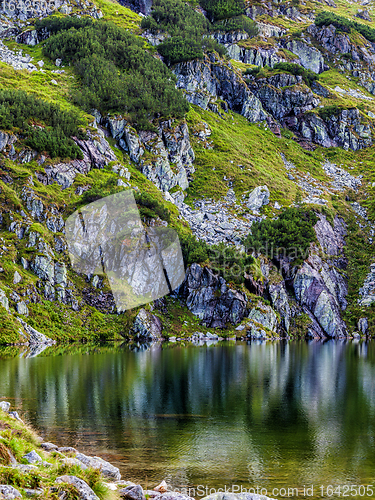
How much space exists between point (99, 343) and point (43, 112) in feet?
185

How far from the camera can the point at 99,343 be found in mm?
68875

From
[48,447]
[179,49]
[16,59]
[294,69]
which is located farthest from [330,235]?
[16,59]

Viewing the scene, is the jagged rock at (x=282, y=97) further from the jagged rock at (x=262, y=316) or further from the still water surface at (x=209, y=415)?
the still water surface at (x=209, y=415)

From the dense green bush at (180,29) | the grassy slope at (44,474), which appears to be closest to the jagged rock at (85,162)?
the dense green bush at (180,29)

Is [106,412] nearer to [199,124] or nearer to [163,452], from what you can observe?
[163,452]

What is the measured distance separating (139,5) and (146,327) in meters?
169

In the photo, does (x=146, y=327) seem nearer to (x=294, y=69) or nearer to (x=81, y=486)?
(x=81, y=486)

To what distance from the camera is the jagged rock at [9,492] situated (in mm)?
10539

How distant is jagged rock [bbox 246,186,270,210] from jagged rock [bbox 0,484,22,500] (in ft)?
337

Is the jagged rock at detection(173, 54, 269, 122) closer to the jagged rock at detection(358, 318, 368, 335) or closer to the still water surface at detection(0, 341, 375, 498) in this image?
the jagged rock at detection(358, 318, 368, 335)

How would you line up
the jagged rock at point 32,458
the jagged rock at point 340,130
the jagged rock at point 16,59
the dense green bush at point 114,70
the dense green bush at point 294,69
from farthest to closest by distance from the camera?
the dense green bush at point 294,69
the jagged rock at point 340,130
the jagged rock at point 16,59
the dense green bush at point 114,70
the jagged rock at point 32,458

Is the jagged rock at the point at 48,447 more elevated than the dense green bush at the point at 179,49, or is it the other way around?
the dense green bush at the point at 179,49

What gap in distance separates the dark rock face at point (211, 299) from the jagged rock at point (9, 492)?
73883 millimetres

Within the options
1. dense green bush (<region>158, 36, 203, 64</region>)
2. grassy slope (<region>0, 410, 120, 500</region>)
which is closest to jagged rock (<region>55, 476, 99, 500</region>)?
grassy slope (<region>0, 410, 120, 500</region>)
